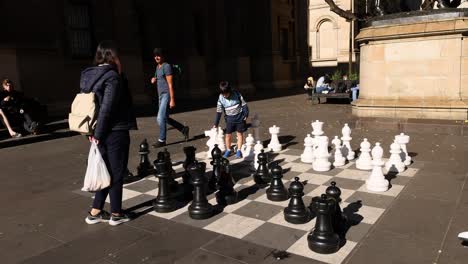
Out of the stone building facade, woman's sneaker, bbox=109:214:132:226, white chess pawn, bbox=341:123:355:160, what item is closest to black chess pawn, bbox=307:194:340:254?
woman's sneaker, bbox=109:214:132:226

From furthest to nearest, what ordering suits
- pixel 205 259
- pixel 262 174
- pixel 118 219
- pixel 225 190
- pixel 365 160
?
pixel 365 160
pixel 262 174
pixel 225 190
pixel 118 219
pixel 205 259

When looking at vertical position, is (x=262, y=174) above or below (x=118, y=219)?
above

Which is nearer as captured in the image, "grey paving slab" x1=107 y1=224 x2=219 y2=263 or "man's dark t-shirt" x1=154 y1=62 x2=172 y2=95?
"grey paving slab" x1=107 y1=224 x2=219 y2=263

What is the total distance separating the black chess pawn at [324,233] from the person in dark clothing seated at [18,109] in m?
8.68

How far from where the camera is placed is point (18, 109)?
393 inches

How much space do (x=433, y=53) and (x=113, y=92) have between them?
787cm

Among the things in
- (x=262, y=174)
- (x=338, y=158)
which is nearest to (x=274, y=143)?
(x=338, y=158)

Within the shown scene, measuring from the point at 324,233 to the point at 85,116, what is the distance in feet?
7.84

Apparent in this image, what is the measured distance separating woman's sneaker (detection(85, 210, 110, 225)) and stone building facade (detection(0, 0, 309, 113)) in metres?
10.4

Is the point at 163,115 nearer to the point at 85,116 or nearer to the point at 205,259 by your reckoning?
the point at 85,116

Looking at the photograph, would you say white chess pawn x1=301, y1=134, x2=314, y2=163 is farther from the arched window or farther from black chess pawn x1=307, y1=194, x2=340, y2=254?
the arched window

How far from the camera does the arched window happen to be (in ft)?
129

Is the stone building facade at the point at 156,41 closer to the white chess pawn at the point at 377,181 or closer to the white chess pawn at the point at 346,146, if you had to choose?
the white chess pawn at the point at 346,146

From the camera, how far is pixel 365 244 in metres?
3.23
